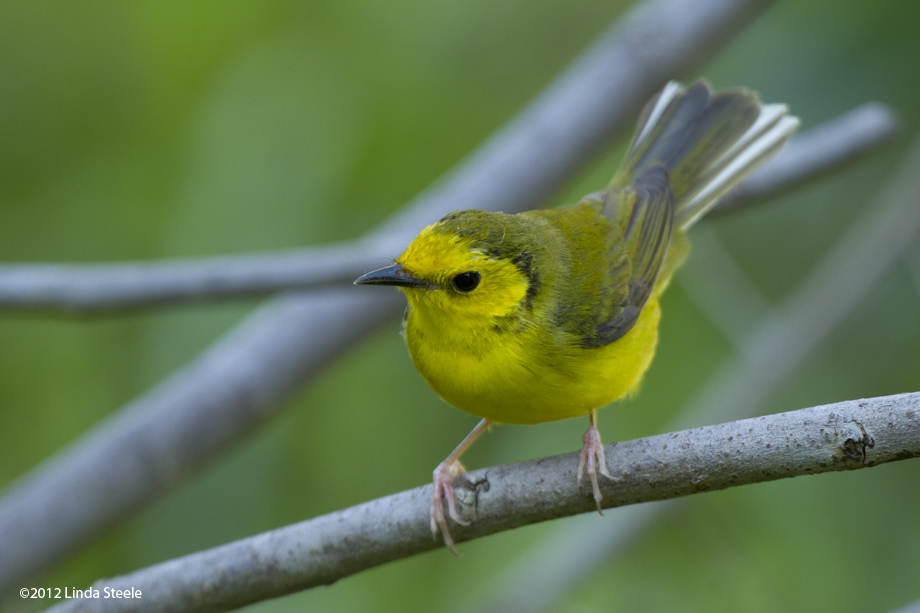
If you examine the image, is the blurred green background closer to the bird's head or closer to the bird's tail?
the bird's tail

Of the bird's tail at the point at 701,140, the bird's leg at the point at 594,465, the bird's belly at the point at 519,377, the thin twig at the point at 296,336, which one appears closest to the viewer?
the bird's leg at the point at 594,465

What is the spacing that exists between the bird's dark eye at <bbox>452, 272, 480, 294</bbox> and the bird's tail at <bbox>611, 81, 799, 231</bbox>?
1581 millimetres

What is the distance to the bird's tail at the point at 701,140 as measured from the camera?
4.26 metres

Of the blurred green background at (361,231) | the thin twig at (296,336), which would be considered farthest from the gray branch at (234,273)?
the blurred green background at (361,231)

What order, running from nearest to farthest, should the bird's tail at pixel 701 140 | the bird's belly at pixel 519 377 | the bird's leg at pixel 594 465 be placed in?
the bird's leg at pixel 594 465
the bird's belly at pixel 519 377
the bird's tail at pixel 701 140

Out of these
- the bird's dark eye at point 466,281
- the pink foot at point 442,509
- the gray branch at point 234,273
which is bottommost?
the pink foot at point 442,509

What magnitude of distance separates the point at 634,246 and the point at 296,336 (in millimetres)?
1776

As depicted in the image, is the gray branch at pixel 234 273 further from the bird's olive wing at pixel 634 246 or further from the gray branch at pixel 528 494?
the gray branch at pixel 528 494

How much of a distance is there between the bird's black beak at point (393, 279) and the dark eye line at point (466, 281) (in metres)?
0.09

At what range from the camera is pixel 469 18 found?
598cm

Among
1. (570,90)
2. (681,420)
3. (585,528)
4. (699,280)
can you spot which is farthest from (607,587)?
(570,90)

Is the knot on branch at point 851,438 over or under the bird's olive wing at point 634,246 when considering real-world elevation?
under

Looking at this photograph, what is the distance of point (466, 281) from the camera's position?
3.11m

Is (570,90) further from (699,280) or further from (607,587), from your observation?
(607,587)
